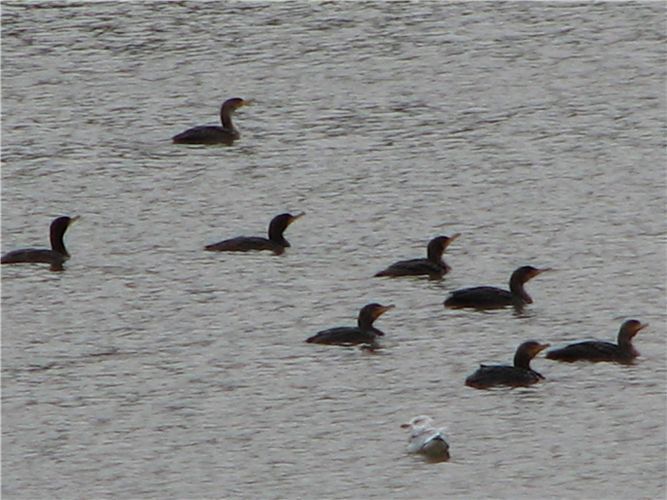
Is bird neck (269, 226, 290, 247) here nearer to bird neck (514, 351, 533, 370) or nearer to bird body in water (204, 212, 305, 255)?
bird body in water (204, 212, 305, 255)

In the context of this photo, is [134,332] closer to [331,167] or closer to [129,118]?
[331,167]

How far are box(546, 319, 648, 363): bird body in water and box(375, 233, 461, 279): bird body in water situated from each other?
79.9 inches

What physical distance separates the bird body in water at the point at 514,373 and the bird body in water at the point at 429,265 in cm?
220

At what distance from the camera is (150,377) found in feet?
48.4

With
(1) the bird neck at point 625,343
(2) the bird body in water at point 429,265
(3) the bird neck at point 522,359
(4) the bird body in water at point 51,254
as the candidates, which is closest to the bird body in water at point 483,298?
(2) the bird body in water at point 429,265

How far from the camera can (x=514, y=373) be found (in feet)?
48.1

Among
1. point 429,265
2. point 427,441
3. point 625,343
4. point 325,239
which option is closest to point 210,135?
point 325,239

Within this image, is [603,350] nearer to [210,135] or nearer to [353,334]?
[353,334]

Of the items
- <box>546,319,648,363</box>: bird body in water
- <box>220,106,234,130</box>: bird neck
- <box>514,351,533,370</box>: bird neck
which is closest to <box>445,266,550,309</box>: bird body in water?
<box>546,319,648,363</box>: bird body in water

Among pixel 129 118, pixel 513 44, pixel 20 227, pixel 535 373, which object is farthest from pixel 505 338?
pixel 513 44

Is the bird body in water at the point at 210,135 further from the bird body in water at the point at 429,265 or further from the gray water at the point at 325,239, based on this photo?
the bird body in water at the point at 429,265

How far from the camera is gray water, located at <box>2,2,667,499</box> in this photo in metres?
13.4

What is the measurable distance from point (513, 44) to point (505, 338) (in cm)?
924

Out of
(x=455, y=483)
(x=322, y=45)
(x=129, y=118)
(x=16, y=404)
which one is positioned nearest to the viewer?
(x=455, y=483)
